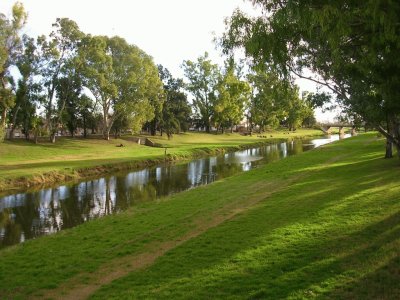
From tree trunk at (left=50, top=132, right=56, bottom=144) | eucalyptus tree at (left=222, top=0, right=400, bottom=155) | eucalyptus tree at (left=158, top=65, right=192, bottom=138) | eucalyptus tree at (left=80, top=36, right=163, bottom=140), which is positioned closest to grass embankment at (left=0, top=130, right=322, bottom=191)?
tree trunk at (left=50, top=132, right=56, bottom=144)

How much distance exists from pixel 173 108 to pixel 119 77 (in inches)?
790

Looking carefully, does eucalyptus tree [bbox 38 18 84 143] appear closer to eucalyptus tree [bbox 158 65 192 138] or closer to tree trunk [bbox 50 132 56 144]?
tree trunk [bbox 50 132 56 144]

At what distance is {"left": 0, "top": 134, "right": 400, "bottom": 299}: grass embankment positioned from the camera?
8.41 m

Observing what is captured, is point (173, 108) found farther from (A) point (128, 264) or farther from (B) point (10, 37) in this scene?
(A) point (128, 264)

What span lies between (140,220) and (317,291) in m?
9.94

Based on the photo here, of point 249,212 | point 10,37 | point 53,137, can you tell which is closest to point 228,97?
point 53,137

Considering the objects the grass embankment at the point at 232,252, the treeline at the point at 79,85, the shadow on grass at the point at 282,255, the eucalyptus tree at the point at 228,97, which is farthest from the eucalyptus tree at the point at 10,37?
the eucalyptus tree at the point at 228,97

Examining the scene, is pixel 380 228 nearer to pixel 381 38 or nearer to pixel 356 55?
pixel 356 55

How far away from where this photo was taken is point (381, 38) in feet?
21.9

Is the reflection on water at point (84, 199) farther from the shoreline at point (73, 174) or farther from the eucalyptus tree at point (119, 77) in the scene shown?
the eucalyptus tree at point (119, 77)

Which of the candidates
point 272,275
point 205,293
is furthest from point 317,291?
point 205,293

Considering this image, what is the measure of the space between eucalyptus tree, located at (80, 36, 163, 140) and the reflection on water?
939 inches

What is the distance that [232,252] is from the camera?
10.8 m

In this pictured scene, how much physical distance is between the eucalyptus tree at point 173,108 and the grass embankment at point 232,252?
5796 centimetres
